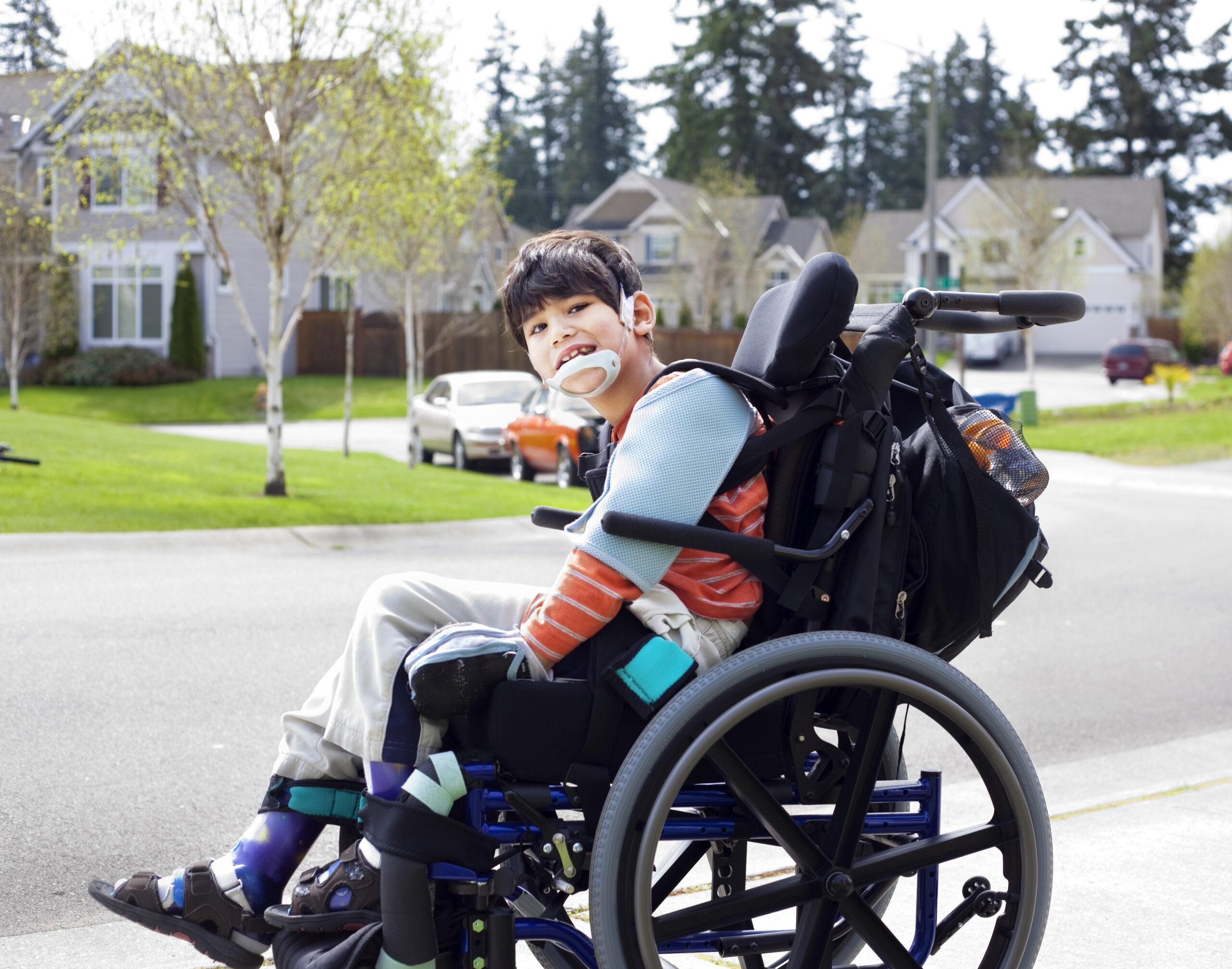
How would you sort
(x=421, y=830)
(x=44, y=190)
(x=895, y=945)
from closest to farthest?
(x=421, y=830) → (x=895, y=945) → (x=44, y=190)

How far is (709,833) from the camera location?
8.38 ft

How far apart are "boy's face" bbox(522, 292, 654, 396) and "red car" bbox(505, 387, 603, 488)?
44.5ft

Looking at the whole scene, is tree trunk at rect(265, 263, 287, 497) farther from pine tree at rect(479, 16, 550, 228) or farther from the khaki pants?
pine tree at rect(479, 16, 550, 228)

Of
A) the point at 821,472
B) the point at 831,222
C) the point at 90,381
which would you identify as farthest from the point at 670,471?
the point at 831,222

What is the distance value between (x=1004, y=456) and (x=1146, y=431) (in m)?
26.4

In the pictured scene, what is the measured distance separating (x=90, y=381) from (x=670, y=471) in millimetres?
39051

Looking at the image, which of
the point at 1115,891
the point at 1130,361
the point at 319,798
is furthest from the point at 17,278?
the point at 1130,361

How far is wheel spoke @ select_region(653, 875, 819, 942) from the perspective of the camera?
2.49 m

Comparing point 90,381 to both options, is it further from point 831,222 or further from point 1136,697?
point 831,222

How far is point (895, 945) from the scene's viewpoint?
262cm

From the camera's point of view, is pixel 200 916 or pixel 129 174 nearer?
pixel 200 916

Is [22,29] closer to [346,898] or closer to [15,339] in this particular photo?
[15,339]

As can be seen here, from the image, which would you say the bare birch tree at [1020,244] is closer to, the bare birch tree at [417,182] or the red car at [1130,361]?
the red car at [1130,361]

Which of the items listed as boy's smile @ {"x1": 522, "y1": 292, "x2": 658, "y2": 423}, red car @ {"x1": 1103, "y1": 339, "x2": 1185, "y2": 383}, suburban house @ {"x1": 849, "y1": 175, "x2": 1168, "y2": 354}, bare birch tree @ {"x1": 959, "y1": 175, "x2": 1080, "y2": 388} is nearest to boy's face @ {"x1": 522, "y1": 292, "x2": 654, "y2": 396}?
boy's smile @ {"x1": 522, "y1": 292, "x2": 658, "y2": 423}
